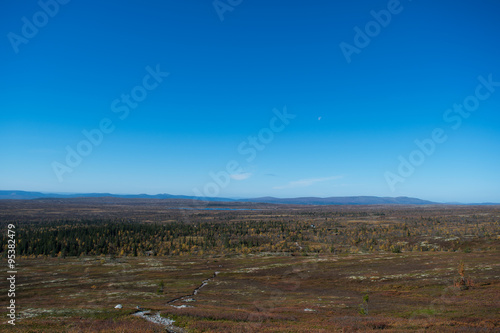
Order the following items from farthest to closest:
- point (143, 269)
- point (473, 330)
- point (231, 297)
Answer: point (143, 269) → point (231, 297) → point (473, 330)

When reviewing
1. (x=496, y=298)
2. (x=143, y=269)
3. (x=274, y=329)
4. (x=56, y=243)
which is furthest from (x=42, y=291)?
(x=56, y=243)

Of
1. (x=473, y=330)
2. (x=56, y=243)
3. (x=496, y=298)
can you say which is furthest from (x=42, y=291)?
(x=56, y=243)

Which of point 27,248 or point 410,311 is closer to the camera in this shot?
point 410,311

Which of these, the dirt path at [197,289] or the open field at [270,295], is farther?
the dirt path at [197,289]

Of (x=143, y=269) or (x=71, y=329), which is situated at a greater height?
(x=71, y=329)

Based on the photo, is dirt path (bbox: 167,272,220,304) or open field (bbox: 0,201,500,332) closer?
open field (bbox: 0,201,500,332)

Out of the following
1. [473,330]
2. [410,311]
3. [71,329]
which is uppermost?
[473,330]

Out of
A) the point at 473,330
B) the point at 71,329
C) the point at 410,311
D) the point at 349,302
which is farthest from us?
the point at 349,302

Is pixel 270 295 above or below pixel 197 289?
above

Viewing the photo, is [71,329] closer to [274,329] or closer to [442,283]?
[274,329]

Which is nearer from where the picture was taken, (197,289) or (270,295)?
(270,295)
